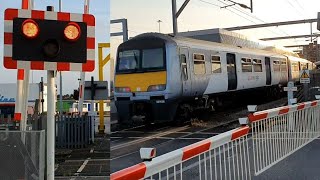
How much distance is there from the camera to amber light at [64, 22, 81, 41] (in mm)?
4066

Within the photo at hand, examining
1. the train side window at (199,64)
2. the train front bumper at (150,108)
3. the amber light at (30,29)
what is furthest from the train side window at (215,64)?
the amber light at (30,29)

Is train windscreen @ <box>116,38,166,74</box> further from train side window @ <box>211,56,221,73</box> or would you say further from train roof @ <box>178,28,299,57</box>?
train side window @ <box>211,56,221,73</box>

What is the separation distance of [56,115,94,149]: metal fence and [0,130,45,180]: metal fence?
3017 mm

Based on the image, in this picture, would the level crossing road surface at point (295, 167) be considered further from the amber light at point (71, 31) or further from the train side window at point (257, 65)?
the train side window at point (257, 65)

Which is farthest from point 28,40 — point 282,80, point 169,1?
point 282,80

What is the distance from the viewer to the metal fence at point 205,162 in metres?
2.67

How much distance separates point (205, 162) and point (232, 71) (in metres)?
11.6

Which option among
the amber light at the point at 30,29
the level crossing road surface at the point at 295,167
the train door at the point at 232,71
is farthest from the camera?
the train door at the point at 232,71

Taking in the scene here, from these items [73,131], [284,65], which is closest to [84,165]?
[73,131]

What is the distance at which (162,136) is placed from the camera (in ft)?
35.3

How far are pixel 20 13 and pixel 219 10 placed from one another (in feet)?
32.0

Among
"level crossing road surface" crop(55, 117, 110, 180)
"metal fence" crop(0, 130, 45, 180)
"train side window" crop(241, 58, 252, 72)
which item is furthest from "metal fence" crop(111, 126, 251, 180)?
"train side window" crop(241, 58, 252, 72)

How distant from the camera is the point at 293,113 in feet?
25.7

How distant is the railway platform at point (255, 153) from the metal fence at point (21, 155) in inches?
81.3
